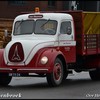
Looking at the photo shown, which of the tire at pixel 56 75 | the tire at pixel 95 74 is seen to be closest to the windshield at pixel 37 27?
the tire at pixel 56 75

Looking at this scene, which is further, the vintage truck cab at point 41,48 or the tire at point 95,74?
the tire at point 95,74

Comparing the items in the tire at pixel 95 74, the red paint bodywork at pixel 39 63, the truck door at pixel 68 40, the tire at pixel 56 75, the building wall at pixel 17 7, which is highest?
the building wall at pixel 17 7

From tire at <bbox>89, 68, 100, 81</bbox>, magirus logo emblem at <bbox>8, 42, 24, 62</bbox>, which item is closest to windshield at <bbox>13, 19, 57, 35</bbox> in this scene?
magirus logo emblem at <bbox>8, 42, 24, 62</bbox>

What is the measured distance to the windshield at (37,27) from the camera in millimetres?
16078

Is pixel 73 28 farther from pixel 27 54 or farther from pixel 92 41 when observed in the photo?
pixel 27 54

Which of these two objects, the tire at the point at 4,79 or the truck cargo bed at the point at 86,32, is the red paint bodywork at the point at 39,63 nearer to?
the tire at the point at 4,79

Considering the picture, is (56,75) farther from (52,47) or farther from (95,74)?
(95,74)

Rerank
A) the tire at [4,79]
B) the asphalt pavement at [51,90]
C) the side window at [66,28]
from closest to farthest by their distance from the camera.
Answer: the asphalt pavement at [51,90] → the tire at [4,79] → the side window at [66,28]

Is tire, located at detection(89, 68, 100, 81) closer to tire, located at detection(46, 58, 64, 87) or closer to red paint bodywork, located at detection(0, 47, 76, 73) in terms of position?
tire, located at detection(46, 58, 64, 87)

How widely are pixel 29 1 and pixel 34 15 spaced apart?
35.7 meters

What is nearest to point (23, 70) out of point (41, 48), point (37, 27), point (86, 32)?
point (41, 48)

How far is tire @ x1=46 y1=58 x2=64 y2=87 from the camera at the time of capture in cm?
1502

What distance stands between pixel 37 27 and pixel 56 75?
1968mm

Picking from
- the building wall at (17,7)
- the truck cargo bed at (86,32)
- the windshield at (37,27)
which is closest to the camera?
the windshield at (37,27)
